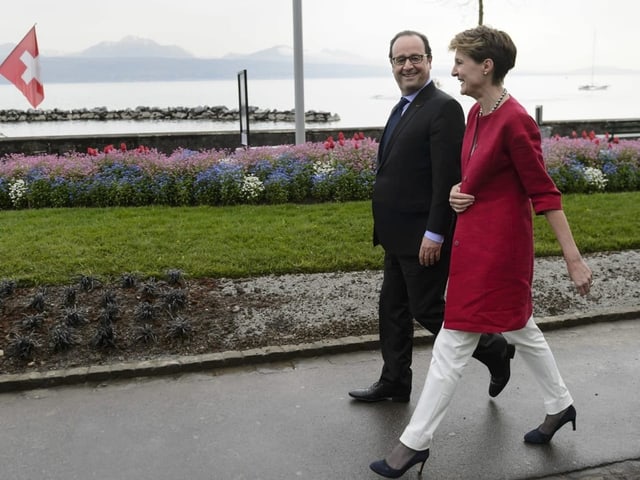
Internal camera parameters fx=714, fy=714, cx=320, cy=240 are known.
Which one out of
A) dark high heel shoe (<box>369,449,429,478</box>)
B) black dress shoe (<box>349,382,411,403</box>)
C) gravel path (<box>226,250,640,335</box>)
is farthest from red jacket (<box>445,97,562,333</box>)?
gravel path (<box>226,250,640,335</box>)

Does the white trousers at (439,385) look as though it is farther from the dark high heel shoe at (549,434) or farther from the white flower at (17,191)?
the white flower at (17,191)

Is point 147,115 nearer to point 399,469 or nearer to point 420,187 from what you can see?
point 420,187

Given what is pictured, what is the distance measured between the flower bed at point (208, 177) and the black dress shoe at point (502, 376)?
21.4ft

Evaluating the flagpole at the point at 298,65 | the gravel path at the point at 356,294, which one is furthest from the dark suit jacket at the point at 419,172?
the flagpole at the point at 298,65

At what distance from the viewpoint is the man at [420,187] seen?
360 centimetres

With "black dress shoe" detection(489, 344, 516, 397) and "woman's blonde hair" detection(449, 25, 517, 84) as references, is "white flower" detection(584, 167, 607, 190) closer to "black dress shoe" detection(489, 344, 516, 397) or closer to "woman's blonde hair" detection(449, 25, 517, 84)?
"black dress shoe" detection(489, 344, 516, 397)

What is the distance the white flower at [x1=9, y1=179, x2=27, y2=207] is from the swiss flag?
13.0 ft

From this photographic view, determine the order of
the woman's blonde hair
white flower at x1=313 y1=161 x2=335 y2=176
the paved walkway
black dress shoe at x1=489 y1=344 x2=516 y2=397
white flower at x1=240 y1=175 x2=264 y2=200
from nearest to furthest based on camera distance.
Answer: the woman's blonde hair
the paved walkway
black dress shoe at x1=489 y1=344 x2=516 y2=397
white flower at x1=240 y1=175 x2=264 y2=200
white flower at x1=313 y1=161 x2=335 y2=176

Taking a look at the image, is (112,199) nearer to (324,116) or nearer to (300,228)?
(300,228)

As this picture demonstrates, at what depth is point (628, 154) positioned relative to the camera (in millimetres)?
12227

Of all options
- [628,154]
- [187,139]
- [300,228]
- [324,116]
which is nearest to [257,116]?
[324,116]

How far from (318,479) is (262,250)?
4.24m

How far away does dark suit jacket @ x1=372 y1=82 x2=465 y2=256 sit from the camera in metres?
3.59

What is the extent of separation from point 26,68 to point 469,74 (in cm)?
1306
